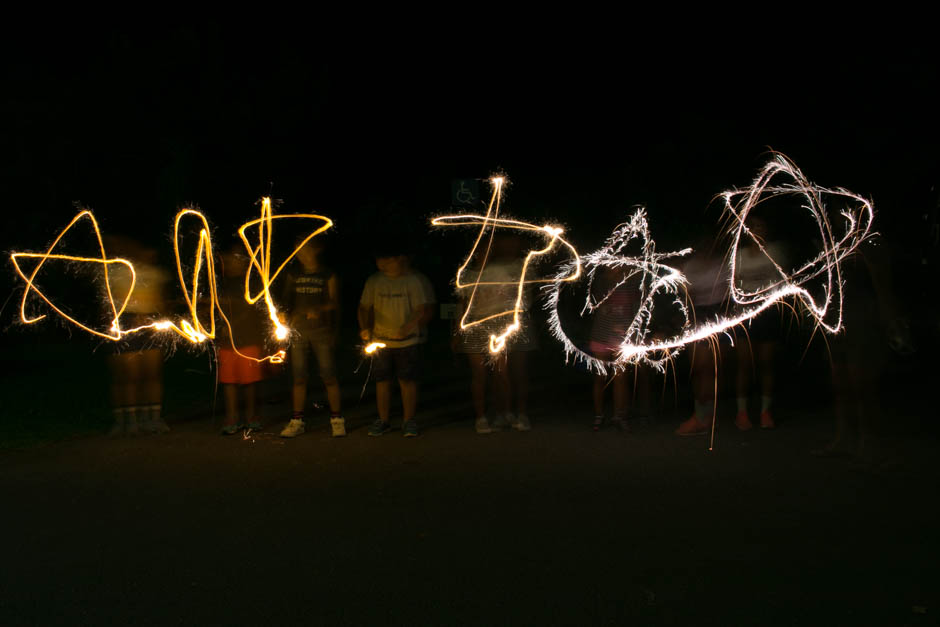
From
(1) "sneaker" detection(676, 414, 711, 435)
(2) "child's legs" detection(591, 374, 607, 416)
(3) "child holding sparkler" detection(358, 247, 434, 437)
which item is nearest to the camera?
(1) "sneaker" detection(676, 414, 711, 435)

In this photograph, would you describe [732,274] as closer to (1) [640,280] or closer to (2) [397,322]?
(1) [640,280]

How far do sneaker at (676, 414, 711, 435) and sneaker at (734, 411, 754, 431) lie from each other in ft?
0.94

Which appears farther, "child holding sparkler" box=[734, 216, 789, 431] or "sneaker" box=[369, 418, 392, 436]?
"sneaker" box=[369, 418, 392, 436]

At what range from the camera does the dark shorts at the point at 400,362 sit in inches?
341

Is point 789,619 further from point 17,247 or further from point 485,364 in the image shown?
point 17,247

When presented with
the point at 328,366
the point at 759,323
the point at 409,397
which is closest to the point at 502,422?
the point at 409,397

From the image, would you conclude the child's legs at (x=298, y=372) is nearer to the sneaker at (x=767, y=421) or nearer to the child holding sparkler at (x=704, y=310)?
the child holding sparkler at (x=704, y=310)

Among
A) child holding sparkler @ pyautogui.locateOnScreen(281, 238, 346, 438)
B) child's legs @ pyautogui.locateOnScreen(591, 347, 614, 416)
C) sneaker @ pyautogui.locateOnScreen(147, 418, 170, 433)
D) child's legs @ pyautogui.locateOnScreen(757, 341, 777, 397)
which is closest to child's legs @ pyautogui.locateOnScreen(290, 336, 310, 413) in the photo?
child holding sparkler @ pyautogui.locateOnScreen(281, 238, 346, 438)

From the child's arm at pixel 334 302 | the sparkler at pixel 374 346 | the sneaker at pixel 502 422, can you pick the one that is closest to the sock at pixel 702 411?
the sneaker at pixel 502 422

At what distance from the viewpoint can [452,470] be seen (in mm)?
7145

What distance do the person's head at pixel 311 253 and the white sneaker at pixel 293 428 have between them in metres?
1.42

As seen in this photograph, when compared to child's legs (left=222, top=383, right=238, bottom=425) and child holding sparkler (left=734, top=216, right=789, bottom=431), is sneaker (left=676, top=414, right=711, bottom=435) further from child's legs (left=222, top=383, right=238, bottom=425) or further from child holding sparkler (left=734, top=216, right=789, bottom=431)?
child's legs (left=222, top=383, right=238, bottom=425)

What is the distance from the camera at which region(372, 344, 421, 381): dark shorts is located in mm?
8656

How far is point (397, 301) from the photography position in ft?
28.1
